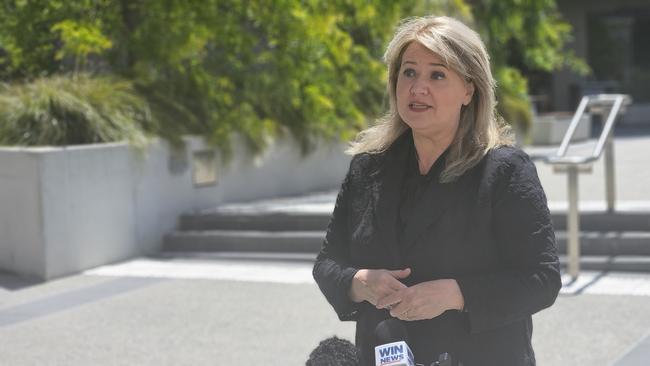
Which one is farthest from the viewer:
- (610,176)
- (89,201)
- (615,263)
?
(89,201)

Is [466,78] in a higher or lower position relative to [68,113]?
higher

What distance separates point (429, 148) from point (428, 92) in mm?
166

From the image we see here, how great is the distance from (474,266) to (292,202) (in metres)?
8.84

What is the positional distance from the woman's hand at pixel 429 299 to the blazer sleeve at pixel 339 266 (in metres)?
0.19

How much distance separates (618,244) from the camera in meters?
8.31

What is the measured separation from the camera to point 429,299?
2.45 m

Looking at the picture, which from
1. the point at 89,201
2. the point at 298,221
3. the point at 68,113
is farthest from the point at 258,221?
the point at 68,113

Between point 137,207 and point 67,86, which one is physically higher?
point 67,86

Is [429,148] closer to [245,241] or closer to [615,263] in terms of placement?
[615,263]

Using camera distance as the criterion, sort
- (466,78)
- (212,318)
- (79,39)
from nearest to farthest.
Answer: (466,78)
(212,318)
(79,39)

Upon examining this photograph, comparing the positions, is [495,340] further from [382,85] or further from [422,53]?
[382,85]

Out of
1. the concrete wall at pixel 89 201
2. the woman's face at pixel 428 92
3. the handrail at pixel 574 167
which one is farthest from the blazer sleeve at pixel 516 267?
the concrete wall at pixel 89 201

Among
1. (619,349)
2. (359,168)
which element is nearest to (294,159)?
(619,349)

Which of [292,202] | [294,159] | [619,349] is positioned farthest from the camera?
[294,159]
